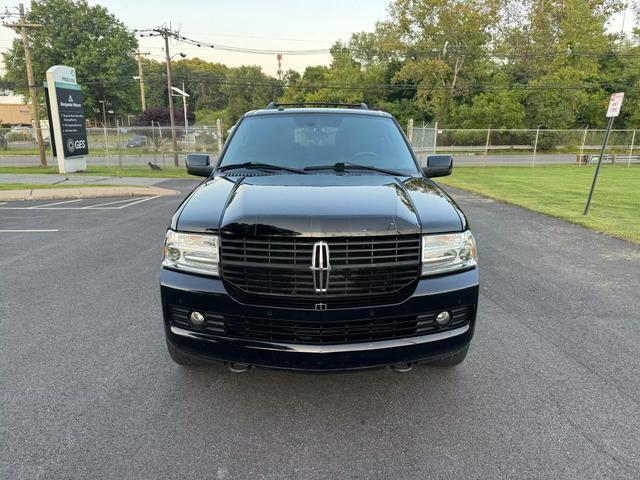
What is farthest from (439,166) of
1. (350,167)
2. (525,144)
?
(525,144)

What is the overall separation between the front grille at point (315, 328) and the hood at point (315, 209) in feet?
1.61

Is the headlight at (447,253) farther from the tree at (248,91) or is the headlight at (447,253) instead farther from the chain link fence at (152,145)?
the tree at (248,91)

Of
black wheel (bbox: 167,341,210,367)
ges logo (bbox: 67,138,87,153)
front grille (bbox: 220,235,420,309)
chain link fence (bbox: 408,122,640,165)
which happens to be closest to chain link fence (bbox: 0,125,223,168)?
ges logo (bbox: 67,138,87,153)

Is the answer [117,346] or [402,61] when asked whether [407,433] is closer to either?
[117,346]

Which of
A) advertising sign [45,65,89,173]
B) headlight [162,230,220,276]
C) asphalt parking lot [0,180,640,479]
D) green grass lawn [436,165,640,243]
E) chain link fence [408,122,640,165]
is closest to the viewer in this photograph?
asphalt parking lot [0,180,640,479]

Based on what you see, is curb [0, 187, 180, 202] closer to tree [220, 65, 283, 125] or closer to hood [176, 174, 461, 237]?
hood [176, 174, 461, 237]

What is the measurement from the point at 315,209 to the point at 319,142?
1.59 m

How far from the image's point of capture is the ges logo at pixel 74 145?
1889 centimetres

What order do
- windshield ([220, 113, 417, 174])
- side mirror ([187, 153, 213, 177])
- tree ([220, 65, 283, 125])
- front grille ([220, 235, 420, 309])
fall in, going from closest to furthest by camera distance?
front grille ([220, 235, 420, 309]), windshield ([220, 113, 417, 174]), side mirror ([187, 153, 213, 177]), tree ([220, 65, 283, 125])

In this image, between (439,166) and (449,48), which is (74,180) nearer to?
(439,166)

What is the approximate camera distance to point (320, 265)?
2.35 m

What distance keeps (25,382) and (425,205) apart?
2988 millimetres

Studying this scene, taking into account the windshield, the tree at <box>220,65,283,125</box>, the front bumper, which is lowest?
the front bumper

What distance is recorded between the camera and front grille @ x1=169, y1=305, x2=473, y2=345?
2.39 meters
